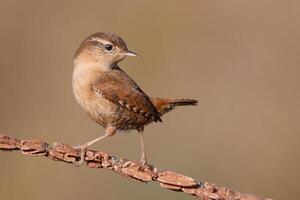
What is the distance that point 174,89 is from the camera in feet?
36.1

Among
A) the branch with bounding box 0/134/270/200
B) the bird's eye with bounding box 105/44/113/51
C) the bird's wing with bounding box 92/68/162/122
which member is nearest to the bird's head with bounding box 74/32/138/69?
the bird's eye with bounding box 105/44/113/51

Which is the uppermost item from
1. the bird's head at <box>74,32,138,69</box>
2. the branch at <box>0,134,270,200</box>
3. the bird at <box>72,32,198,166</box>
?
the bird's head at <box>74,32,138,69</box>

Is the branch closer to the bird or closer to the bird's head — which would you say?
the bird

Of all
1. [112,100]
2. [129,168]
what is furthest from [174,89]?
[129,168]

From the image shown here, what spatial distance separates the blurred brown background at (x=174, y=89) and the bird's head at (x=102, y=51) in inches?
55.3

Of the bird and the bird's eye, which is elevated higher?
the bird's eye

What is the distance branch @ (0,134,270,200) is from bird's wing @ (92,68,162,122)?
1.51 metres

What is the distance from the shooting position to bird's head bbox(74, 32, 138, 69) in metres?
4.76

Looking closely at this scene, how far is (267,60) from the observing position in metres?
12.5

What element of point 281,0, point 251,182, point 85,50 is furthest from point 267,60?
point 85,50

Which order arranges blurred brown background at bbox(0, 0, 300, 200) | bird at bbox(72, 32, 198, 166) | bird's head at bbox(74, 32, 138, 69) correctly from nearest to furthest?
bird at bbox(72, 32, 198, 166), bird's head at bbox(74, 32, 138, 69), blurred brown background at bbox(0, 0, 300, 200)

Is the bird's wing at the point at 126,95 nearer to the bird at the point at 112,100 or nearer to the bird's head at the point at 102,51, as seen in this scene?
the bird at the point at 112,100

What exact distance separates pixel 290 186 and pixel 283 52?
5.13m

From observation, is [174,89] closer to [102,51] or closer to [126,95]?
[102,51]
